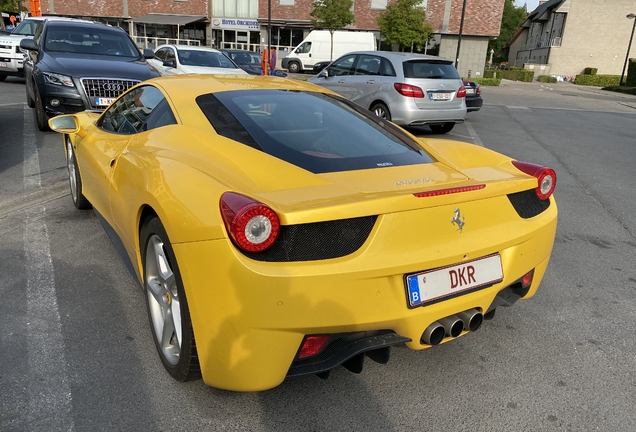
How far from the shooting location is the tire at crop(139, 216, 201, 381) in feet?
7.38

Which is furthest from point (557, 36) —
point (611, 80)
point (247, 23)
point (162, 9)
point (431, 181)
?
point (431, 181)

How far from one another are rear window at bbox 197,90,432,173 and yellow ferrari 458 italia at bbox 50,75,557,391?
0.05 ft

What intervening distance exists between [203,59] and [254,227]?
1180cm

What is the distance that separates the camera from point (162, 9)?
150 ft

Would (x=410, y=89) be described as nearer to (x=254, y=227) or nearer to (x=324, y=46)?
(x=254, y=227)

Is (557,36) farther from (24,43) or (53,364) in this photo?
(53,364)

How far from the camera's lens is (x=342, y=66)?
458 inches

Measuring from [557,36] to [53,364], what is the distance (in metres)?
71.3

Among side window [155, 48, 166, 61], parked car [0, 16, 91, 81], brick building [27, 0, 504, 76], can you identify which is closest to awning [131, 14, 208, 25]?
brick building [27, 0, 504, 76]

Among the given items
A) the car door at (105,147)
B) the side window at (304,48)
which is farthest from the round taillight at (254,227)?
the side window at (304,48)

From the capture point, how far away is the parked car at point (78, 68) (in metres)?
7.86

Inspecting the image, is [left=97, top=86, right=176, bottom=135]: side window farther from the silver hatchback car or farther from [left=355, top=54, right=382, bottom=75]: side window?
[left=355, top=54, right=382, bottom=75]: side window

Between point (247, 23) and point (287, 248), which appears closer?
point (287, 248)

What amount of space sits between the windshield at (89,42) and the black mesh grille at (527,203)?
8.45m
